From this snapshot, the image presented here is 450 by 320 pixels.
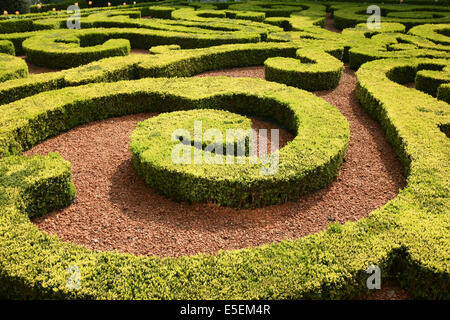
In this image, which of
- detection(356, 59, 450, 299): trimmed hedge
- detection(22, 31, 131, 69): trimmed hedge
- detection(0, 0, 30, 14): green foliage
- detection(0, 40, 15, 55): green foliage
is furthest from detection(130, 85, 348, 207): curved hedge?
detection(0, 0, 30, 14): green foliage

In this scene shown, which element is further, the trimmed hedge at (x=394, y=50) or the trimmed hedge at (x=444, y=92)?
the trimmed hedge at (x=394, y=50)

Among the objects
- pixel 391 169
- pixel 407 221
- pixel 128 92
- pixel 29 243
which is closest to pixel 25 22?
pixel 128 92

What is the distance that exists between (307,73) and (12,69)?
820cm

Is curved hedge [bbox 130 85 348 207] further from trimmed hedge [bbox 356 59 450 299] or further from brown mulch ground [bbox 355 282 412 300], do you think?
brown mulch ground [bbox 355 282 412 300]

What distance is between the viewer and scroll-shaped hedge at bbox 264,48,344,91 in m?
10.4

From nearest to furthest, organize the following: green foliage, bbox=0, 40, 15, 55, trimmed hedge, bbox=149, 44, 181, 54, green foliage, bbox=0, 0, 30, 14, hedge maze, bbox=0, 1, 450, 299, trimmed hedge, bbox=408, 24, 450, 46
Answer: hedge maze, bbox=0, 1, 450, 299, trimmed hedge, bbox=149, 44, 181, 54, green foliage, bbox=0, 40, 15, 55, trimmed hedge, bbox=408, 24, 450, 46, green foliage, bbox=0, 0, 30, 14

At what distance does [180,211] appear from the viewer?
19.9ft

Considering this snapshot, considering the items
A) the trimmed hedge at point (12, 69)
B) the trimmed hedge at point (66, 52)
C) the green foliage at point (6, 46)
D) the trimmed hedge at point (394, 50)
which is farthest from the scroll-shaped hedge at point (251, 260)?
the green foliage at point (6, 46)

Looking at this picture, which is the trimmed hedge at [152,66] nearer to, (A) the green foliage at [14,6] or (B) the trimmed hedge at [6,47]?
(B) the trimmed hedge at [6,47]

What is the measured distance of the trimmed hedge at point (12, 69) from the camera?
10.1m

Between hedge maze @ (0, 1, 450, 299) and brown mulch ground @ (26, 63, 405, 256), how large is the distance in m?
0.26

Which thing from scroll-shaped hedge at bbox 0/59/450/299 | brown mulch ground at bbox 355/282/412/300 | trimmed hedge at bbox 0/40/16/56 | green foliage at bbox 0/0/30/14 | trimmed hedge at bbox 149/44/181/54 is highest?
green foliage at bbox 0/0/30/14

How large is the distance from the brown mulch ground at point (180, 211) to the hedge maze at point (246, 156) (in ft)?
0.85

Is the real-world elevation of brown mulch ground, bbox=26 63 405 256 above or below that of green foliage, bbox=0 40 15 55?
below
